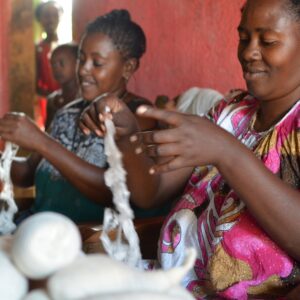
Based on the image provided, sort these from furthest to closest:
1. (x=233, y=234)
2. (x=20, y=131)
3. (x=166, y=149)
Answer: (x=20, y=131), (x=233, y=234), (x=166, y=149)

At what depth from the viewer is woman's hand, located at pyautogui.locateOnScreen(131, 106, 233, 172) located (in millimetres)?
747

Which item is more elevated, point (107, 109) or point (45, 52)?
point (107, 109)

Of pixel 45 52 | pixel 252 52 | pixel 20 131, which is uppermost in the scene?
pixel 252 52

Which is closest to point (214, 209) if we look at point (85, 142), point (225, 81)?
point (85, 142)

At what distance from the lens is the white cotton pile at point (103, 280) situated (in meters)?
0.53

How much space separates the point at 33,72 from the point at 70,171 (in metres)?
2.56

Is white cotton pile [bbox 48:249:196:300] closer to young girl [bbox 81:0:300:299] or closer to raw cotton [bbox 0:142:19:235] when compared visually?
young girl [bbox 81:0:300:299]

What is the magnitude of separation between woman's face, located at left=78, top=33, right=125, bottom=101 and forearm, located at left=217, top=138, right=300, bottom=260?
2.79 feet

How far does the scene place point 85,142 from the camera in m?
1.61

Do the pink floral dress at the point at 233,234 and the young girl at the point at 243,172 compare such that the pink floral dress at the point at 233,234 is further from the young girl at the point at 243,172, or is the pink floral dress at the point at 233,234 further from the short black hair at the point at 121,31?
the short black hair at the point at 121,31

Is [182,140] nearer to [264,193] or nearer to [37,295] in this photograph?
[264,193]

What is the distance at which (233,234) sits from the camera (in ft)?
3.14

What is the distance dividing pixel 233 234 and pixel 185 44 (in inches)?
53.6

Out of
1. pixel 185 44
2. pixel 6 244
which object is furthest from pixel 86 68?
pixel 6 244
